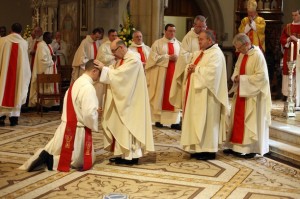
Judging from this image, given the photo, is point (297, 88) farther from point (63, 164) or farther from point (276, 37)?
point (63, 164)

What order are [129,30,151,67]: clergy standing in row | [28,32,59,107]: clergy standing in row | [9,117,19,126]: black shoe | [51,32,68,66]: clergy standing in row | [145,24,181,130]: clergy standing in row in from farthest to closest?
[51,32,68,66]: clergy standing in row, [28,32,59,107]: clergy standing in row, [129,30,151,67]: clergy standing in row, [145,24,181,130]: clergy standing in row, [9,117,19,126]: black shoe

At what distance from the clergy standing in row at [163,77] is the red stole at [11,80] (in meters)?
2.21

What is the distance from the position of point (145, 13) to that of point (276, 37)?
11.1 feet

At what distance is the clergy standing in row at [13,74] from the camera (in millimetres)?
8625

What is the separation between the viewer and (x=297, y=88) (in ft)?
31.3

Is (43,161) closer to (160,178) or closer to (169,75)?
(160,178)

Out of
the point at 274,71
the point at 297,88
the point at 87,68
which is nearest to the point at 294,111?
the point at 297,88

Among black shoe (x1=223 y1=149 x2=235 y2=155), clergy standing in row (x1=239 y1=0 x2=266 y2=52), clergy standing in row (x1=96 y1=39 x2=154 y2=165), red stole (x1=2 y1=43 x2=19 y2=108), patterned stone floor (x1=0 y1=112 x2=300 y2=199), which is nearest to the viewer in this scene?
patterned stone floor (x1=0 y1=112 x2=300 y2=199)

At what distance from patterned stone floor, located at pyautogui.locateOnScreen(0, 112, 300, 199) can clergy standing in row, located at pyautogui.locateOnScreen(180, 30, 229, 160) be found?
0.71 ft

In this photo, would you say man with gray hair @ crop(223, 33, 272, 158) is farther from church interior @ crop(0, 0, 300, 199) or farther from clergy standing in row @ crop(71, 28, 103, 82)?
clergy standing in row @ crop(71, 28, 103, 82)

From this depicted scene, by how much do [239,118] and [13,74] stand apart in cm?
401

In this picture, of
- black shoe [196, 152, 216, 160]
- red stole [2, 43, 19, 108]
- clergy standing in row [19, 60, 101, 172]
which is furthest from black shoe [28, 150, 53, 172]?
red stole [2, 43, 19, 108]

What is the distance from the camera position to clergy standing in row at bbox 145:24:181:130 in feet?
Answer: 29.0

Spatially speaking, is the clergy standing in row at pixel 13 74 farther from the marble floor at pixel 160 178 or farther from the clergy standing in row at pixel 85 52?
the clergy standing in row at pixel 85 52
